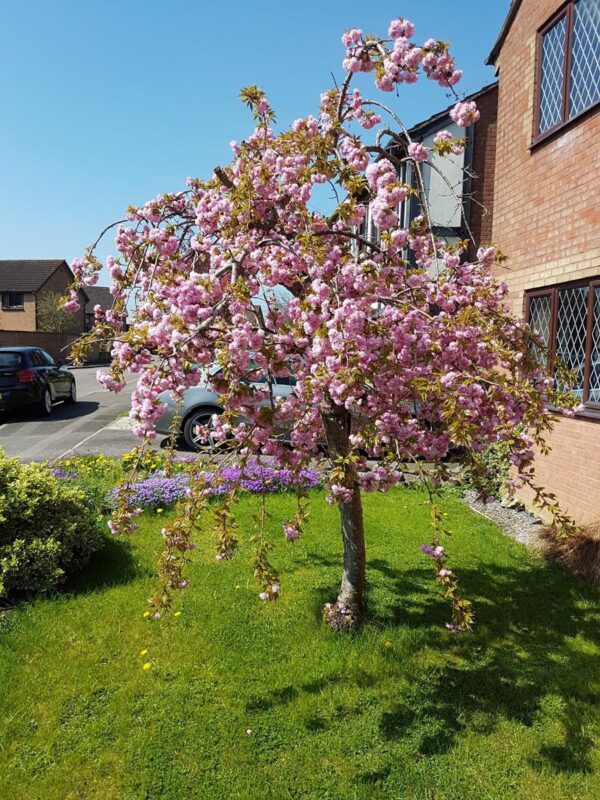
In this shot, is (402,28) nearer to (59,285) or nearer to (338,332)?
(338,332)

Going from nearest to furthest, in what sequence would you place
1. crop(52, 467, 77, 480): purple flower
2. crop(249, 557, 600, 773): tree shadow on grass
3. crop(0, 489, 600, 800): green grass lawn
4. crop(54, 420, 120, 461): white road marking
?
crop(0, 489, 600, 800): green grass lawn → crop(249, 557, 600, 773): tree shadow on grass → crop(52, 467, 77, 480): purple flower → crop(54, 420, 120, 461): white road marking

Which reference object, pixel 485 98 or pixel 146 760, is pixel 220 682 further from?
pixel 485 98

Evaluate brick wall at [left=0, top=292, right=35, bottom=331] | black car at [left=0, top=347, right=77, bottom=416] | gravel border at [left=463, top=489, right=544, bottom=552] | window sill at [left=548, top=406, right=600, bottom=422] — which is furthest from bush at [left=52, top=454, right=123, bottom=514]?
brick wall at [left=0, top=292, right=35, bottom=331]

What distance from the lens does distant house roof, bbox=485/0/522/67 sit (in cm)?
766

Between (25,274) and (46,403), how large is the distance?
1416 inches

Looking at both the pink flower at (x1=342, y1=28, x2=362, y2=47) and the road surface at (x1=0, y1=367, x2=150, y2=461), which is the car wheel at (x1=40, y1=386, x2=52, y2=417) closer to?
the road surface at (x1=0, y1=367, x2=150, y2=461)

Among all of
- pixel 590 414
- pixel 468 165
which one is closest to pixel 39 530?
pixel 590 414

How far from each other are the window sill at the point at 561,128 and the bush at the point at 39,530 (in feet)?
19.9

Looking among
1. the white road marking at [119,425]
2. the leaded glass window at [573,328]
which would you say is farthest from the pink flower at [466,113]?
the white road marking at [119,425]

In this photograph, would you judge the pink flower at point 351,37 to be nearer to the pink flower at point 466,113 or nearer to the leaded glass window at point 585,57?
the pink flower at point 466,113

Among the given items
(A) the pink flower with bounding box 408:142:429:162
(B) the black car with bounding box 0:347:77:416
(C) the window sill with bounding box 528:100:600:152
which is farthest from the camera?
(B) the black car with bounding box 0:347:77:416

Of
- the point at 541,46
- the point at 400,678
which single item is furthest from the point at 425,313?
the point at 541,46

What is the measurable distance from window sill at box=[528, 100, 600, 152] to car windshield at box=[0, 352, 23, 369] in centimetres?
1190

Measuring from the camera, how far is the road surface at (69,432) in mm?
10359
